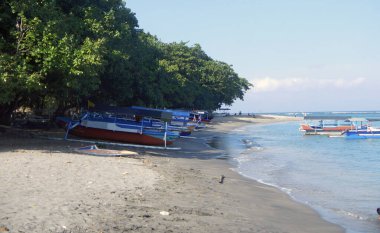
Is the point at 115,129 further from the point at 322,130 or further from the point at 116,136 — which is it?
the point at 322,130

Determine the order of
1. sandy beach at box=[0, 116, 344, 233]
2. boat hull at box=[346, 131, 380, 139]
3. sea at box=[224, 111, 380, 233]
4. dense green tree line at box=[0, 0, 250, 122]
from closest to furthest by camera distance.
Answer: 1. sandy beach at box=[0, 116, 344, 233]
2. sea at box=[224, 111, 380, 233]
3. dense green tree line at box=[0, 0, 250, 122]
4. boat hull at box=[346, 131, 380, 139]

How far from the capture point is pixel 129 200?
9.11 m

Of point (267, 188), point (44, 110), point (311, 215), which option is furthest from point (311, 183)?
point (44, 110)

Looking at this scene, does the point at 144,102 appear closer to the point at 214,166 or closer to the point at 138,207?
the point at 214,166

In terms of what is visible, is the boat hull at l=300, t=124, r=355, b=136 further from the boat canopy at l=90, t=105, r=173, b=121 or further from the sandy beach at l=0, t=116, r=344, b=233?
the sandy beach at l=0, t=116, r=344, b=233

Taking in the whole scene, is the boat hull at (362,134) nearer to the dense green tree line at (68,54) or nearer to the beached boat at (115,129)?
the dense green tree line at (68,54)

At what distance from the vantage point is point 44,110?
37.2 meters

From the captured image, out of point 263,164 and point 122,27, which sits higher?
point 122,27

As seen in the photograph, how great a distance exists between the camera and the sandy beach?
7234 mm

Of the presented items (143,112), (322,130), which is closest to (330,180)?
(143,112)

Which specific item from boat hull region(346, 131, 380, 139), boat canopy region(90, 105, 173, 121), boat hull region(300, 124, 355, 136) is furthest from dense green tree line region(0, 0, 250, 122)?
boat hull region(300, 124, 355, 136)

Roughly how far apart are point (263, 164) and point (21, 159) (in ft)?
40.5

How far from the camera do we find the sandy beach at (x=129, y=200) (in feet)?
23.7

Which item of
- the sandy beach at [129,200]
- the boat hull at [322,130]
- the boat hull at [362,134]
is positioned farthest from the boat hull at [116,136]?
the boat hull at [322,130]
